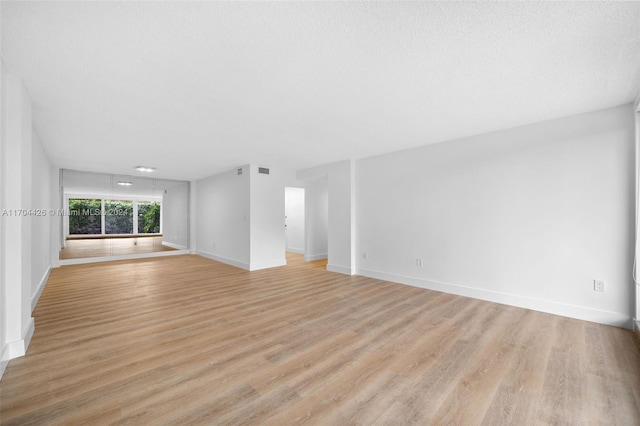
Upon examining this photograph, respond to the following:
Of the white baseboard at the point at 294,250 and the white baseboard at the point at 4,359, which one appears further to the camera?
the white baseboard at the point at 294,250

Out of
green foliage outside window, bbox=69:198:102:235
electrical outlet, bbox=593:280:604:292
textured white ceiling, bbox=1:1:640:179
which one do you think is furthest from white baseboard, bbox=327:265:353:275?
green foliage outside window, bbox=69:198:102:235

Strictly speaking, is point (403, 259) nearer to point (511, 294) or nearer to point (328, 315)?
point (511, 294)

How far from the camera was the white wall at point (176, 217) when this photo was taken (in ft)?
28.8

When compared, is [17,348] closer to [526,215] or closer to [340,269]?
[340,269]

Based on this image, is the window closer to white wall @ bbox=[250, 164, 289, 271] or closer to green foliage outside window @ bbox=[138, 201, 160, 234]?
green foliage outside window @ bbox=[138, 201, 160, 234]

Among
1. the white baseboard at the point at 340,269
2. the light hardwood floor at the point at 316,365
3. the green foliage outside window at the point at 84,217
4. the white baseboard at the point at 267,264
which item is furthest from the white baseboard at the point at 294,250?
the green foliage outside window at the point at 84,217

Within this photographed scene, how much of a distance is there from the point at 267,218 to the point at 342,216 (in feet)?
6.24

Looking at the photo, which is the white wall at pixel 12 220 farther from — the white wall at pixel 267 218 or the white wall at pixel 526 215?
the white wall at pixel 526 215

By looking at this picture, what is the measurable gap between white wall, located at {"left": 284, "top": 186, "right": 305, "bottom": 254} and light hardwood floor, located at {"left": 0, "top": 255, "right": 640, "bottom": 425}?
17.0 feet

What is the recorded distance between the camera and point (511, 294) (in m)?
3.66

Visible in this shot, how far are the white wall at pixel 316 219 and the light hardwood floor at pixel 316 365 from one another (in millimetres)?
3628

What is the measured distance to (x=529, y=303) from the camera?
→ 3.50 metres

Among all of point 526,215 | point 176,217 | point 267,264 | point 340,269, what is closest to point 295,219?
point 267,264

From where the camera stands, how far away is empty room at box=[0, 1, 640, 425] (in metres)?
1.68
